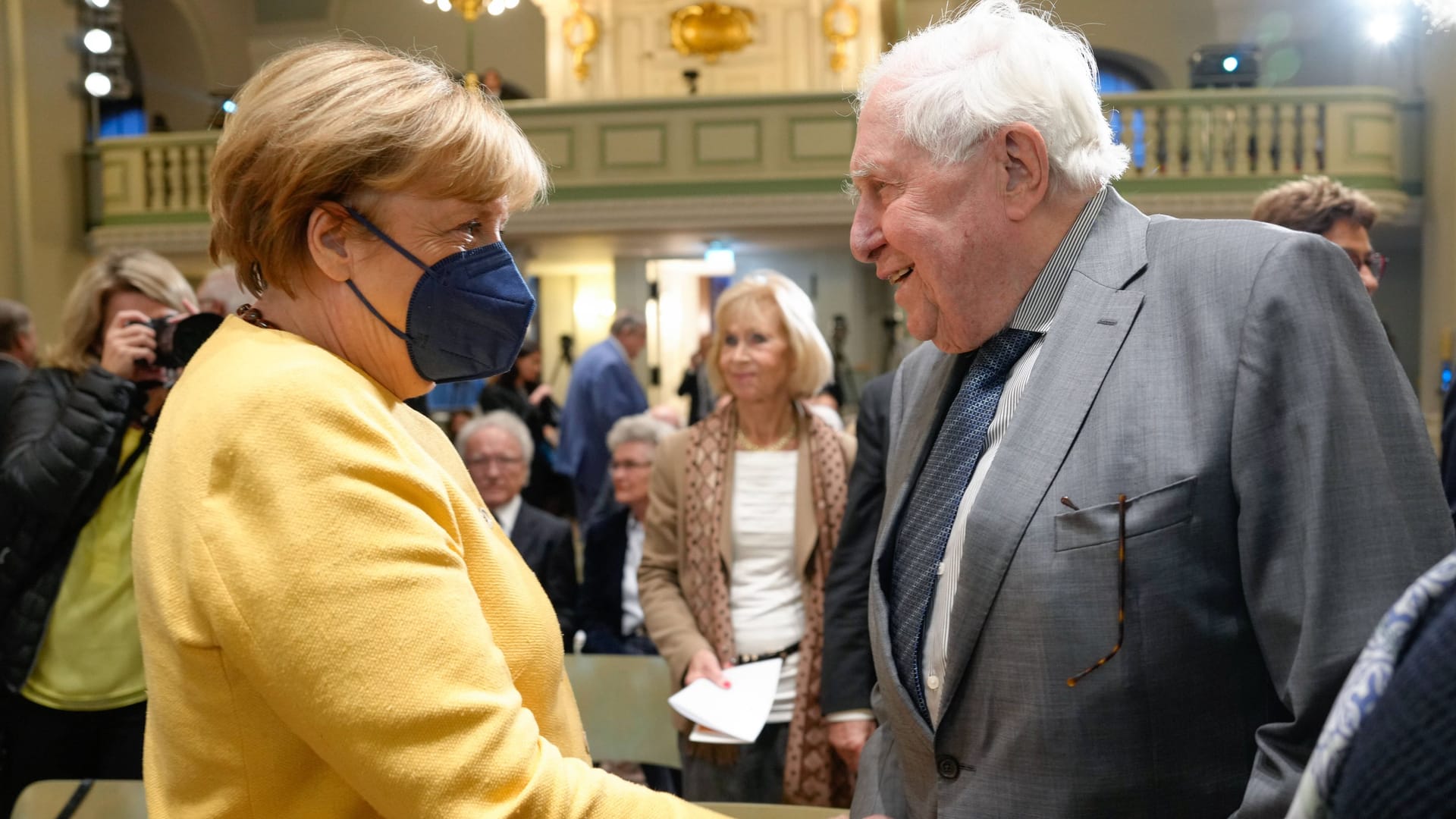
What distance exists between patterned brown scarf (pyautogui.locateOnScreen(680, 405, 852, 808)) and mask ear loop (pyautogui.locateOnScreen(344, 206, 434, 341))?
160 centimetres

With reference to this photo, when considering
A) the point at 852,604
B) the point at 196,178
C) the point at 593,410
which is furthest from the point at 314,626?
the point at 196,178

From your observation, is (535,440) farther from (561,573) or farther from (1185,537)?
(1185,537)

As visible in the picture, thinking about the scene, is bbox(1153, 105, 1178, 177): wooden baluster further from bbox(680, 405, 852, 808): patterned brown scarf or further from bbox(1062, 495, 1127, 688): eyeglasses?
bbox(1062, 495, 1127, 688): eyeglasses

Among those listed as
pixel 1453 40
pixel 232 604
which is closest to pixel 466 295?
pixel 232 604

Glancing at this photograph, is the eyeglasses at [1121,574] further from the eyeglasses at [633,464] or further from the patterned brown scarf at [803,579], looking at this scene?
the eyeglasses at [633,464]

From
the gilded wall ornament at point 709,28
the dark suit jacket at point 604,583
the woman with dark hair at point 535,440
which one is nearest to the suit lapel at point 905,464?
the dark suit jacket at point 604,583

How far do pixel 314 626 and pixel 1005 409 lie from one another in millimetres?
855

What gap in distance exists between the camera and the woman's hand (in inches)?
108

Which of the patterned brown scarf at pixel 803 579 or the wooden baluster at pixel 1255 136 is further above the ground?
the wooden baluster at pixel 1255 136

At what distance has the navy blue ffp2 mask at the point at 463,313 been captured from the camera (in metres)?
1.26

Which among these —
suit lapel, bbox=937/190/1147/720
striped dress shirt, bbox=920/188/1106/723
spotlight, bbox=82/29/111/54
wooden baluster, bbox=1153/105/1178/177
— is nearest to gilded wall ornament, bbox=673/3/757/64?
wooden baluster, bbox=1153/105/1178/177

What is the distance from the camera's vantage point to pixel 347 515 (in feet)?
3.42

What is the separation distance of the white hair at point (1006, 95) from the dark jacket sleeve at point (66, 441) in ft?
6.22

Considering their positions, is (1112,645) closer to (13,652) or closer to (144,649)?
(144,649)
